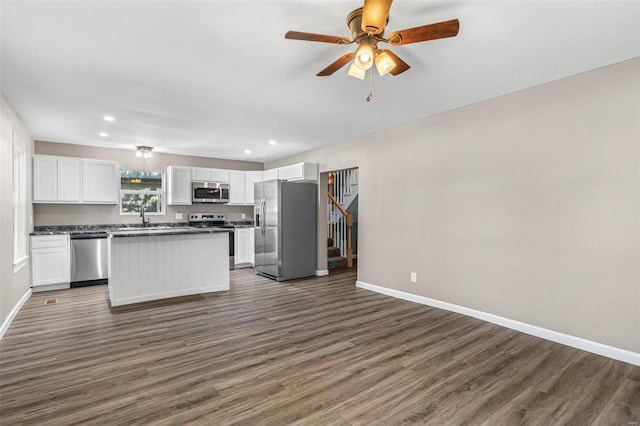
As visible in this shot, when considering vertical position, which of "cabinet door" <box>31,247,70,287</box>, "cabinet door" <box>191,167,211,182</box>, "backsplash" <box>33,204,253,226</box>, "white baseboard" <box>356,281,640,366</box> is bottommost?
"white baseboard" <box>356,281,640,366</box>

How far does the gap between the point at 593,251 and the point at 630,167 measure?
78 centimetres

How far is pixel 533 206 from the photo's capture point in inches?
128

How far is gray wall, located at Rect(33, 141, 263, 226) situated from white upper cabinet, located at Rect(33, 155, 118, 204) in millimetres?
279

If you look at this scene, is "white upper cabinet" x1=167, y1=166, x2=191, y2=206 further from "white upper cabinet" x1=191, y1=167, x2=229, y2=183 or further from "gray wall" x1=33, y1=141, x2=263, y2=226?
"gray wall" x1=33, y1=141, x2=263, y2=226

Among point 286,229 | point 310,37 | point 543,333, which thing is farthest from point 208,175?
point 543,333

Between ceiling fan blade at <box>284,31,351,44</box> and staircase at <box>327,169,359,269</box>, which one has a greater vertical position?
ceiling fan blade at <box>284,31,351,44</box>

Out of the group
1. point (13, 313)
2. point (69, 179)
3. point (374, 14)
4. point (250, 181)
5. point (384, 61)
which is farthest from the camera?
point (250, 181)

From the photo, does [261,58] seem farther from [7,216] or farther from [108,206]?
[108,206]

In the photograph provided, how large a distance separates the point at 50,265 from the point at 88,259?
0.50m

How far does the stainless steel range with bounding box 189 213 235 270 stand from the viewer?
6.98 meters

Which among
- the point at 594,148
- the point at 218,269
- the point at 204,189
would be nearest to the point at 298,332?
the point at 218,269

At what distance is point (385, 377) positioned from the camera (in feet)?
7.95

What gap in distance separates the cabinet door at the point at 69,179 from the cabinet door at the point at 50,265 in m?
0.98

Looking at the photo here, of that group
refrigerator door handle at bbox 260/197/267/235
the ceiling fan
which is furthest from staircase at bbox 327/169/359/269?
the ceiling fan
